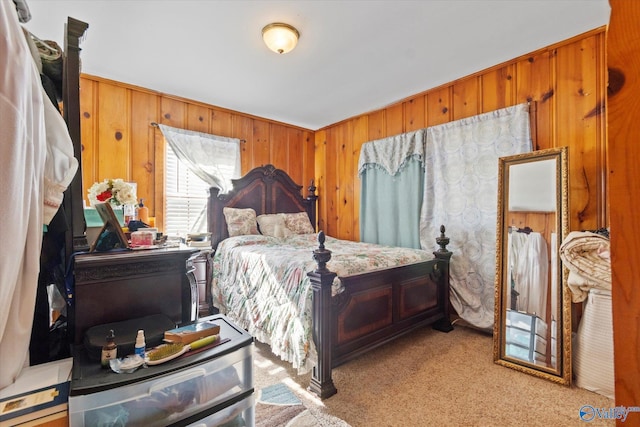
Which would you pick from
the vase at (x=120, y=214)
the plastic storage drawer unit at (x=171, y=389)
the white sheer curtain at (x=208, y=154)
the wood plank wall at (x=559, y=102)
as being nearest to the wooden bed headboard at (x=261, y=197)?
the white sheer curtain at (x=208, y=154)

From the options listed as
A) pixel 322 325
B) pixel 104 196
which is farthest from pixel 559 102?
pixel 104 196

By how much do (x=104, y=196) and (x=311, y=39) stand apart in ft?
6.17

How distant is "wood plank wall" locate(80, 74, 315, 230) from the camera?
3.04 m

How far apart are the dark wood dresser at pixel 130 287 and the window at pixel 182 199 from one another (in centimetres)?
239

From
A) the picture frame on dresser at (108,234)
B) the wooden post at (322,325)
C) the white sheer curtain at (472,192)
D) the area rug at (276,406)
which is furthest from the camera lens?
the white sheer curtain at (472,192)

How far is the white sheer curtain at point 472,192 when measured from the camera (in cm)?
281

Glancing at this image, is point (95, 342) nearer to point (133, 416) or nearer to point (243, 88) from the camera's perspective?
point (133, 416)

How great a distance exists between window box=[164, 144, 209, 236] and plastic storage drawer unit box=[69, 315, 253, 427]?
267 centimetres

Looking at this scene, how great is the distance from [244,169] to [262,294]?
2.20 metres

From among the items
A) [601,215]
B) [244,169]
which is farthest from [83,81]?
[601,215]

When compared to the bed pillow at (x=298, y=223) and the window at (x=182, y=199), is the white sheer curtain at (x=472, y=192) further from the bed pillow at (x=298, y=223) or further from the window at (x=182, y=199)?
the window at (x=182, y=199)

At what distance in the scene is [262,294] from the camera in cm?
242

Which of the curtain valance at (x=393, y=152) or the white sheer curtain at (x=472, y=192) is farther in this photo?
the curtain valance at (x=393, y=152)

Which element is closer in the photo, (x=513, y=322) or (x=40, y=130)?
(x=40, y=130)
